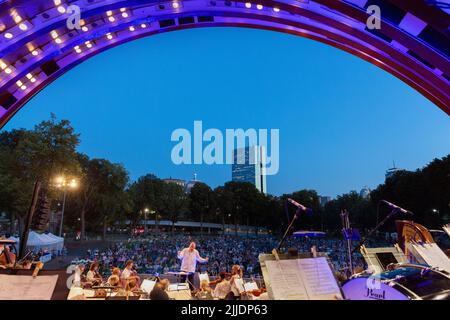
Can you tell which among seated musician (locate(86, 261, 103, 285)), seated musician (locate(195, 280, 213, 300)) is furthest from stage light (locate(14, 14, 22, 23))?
seated musician (locate(195, 280, 213, 300))

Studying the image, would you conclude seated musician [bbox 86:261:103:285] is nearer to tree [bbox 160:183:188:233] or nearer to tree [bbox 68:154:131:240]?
tree [bbox 68:154:131:240]

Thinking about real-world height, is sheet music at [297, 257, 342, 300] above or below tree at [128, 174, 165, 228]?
below

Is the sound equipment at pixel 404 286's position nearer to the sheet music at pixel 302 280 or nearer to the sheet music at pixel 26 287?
the sheet music at pixel 302 280

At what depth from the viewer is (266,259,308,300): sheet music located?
9.61 ft

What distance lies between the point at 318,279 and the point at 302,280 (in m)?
0.22

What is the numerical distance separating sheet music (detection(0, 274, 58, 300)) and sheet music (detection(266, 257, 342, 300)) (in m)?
2.55

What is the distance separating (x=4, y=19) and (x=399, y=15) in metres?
17.2

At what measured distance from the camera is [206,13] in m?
15.1

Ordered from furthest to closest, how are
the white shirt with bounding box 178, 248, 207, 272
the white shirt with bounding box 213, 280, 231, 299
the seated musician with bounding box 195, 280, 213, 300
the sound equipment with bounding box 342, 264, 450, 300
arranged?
the white shirt with bounding box 178, 248, 207, 272 < the seated musician with bounding box 195, 280, 213, 300 < the white shirt with bounding box 213, 280, 231, 299 < the sound equipment with bounding box 342, 264, 450, 300

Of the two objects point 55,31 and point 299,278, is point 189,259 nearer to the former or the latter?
point 299,278

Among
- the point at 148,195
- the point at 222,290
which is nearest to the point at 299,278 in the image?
the point at 222,290

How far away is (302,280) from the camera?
3.07m
